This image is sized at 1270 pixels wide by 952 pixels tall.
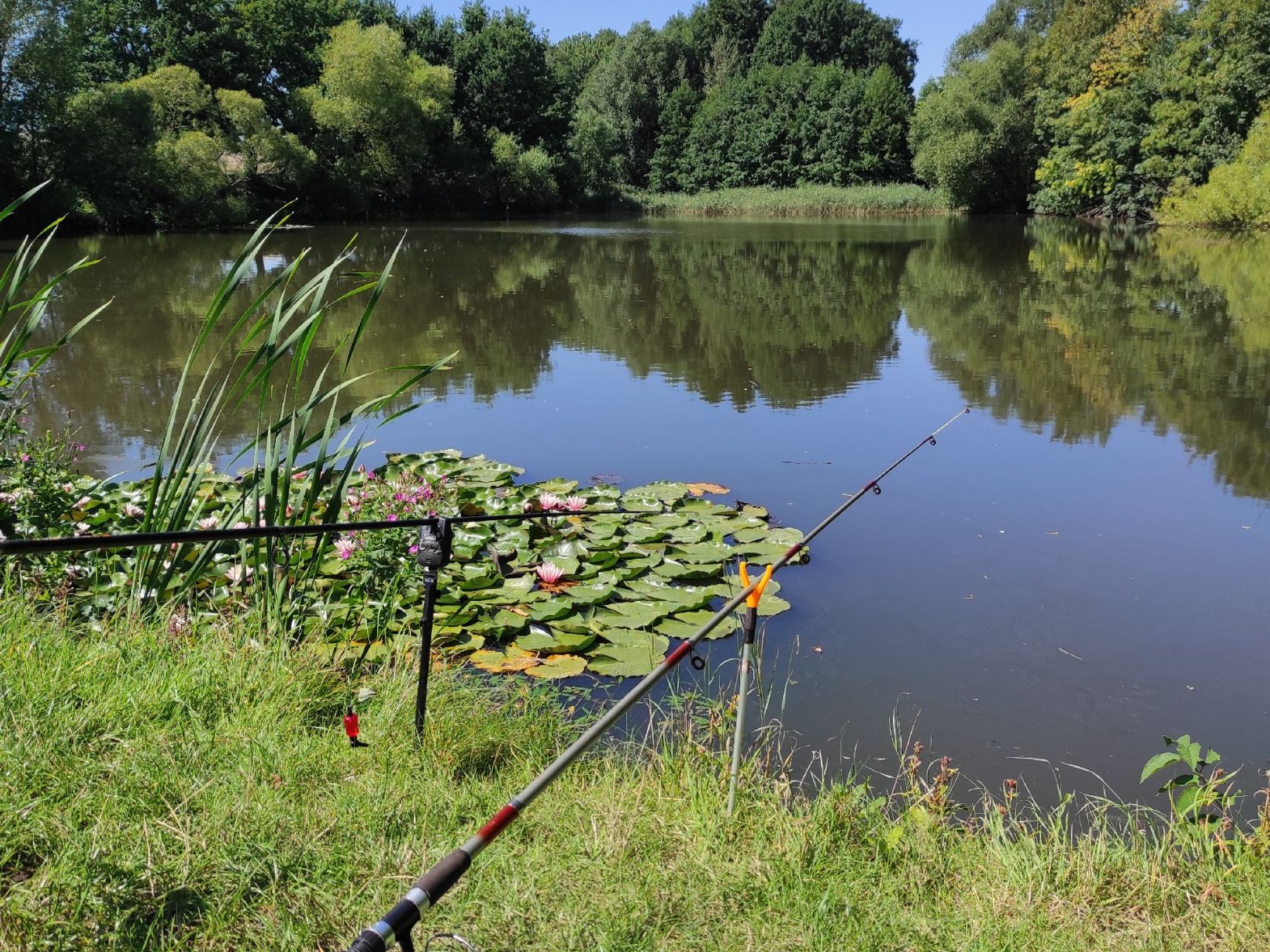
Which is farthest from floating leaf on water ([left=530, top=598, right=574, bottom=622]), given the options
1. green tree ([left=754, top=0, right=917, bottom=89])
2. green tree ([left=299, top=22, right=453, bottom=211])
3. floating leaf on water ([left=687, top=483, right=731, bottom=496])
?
green tree ([left=754, top=0, right=917, bottom=89])

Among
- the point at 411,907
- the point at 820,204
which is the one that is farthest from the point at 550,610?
the point at 820,204

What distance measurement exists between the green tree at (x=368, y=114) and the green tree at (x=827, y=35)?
25107 millimetres

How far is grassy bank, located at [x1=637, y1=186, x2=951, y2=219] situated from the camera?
37.6 m

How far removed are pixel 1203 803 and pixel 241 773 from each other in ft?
6.63

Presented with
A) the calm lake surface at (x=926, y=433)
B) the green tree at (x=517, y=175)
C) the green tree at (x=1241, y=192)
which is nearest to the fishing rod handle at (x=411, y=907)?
the calm lake surface at (x=926, y=433)

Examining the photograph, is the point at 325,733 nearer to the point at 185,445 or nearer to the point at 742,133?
the point at 185,445

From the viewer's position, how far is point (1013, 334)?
1000 centimetres

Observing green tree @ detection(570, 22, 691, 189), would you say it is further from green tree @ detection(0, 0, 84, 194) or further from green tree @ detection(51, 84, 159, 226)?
green tree @ detection(0, 0, 84, 194)

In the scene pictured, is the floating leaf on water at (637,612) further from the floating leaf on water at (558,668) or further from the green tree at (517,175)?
the green tree at (517,175)

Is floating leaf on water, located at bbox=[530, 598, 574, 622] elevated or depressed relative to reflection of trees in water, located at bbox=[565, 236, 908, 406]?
depressed

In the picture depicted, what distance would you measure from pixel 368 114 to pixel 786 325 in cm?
2528

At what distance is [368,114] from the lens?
31438mm

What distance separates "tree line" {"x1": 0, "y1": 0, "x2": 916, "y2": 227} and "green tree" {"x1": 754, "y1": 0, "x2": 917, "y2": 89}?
0.44 ft

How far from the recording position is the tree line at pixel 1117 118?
2594cm
